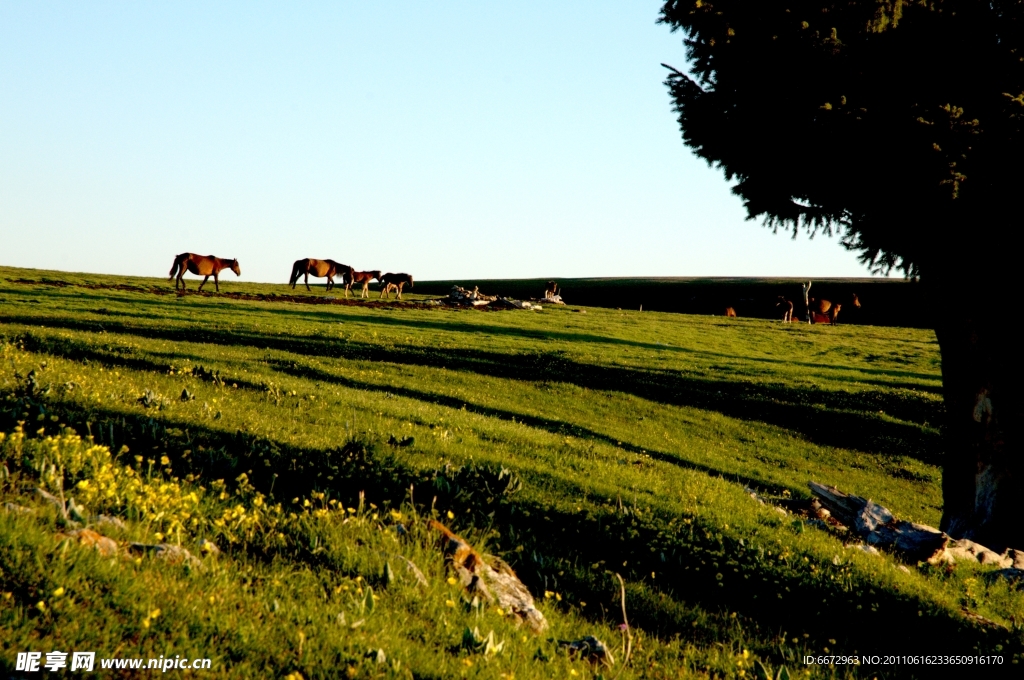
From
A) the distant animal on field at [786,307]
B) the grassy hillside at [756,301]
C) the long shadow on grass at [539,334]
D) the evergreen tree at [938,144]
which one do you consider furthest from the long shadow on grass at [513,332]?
the grassy hillside at [756,301]

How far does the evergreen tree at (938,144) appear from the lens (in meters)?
13.3

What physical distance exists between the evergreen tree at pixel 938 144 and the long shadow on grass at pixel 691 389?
11142 millimetres

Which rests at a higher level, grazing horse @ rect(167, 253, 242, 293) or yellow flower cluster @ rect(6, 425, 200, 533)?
grazing horse @ rect(167, 253, 242, 293)

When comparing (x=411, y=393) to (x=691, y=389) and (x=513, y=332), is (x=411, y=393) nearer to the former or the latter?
(x=691, y=389)

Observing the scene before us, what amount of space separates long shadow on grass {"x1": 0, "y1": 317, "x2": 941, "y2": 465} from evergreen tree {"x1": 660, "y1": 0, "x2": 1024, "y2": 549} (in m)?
11.1

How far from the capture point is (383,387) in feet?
73.3

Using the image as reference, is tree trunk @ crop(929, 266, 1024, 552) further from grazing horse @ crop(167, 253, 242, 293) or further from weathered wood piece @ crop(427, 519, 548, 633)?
grazing horse @ crop(167, 253, 242, 293)

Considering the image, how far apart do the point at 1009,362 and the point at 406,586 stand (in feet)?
41.9

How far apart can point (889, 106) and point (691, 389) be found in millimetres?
17555

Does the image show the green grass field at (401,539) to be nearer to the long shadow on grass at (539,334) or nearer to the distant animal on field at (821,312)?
the long shadow on grass at (539,334)

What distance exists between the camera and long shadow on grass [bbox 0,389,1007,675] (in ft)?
26.6

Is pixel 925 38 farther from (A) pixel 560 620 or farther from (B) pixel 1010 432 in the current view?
(A) pixel 560 620

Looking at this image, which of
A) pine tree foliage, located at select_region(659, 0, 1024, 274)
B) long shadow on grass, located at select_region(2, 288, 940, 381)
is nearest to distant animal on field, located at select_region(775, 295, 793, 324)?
long shadow on grass, located at select_region(2, 288, 940, 381)

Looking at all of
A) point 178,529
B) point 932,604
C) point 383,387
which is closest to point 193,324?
point 383,387
